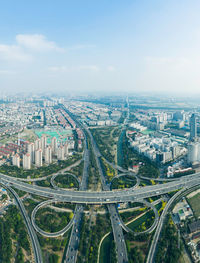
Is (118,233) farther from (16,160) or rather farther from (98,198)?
(16,160)

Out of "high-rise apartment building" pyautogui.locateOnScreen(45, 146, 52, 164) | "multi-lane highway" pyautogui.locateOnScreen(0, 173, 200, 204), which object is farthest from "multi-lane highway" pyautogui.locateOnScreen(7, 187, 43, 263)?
"high-rise apartment building" pyautogui.locateOnScreen(45, 146, 52, 164)

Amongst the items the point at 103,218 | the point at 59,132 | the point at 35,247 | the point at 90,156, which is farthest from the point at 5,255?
the point at 59,132

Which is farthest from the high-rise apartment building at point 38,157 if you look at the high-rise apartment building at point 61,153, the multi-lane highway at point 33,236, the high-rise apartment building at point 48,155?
the multi-lane highway at point 33,236

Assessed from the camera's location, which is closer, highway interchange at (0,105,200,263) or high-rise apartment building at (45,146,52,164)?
highway interchange at (0,105,200,263)

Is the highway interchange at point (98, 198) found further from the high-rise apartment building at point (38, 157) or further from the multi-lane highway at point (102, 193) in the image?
the high-rise apartment building at point (38, 157)

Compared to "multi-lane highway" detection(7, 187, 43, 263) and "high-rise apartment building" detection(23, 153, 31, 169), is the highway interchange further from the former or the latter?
"high-rise apartment building" detection(23, 153, 31, 169)

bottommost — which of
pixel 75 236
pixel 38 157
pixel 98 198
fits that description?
pixel 75 236

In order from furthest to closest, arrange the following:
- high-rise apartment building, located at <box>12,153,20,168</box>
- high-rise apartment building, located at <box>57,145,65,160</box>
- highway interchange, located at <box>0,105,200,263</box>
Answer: high-rise apartment building, located at <box>57,145,65,160</box>, high-rise apartment building, located at <box>12,153,20,168</box>, highway interchange, located at <box>0,105,200,263</box>

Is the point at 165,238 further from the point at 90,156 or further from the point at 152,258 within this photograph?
the point at 90,156

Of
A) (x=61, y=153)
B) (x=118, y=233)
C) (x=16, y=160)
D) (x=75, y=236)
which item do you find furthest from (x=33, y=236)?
(x=61, y=153)
